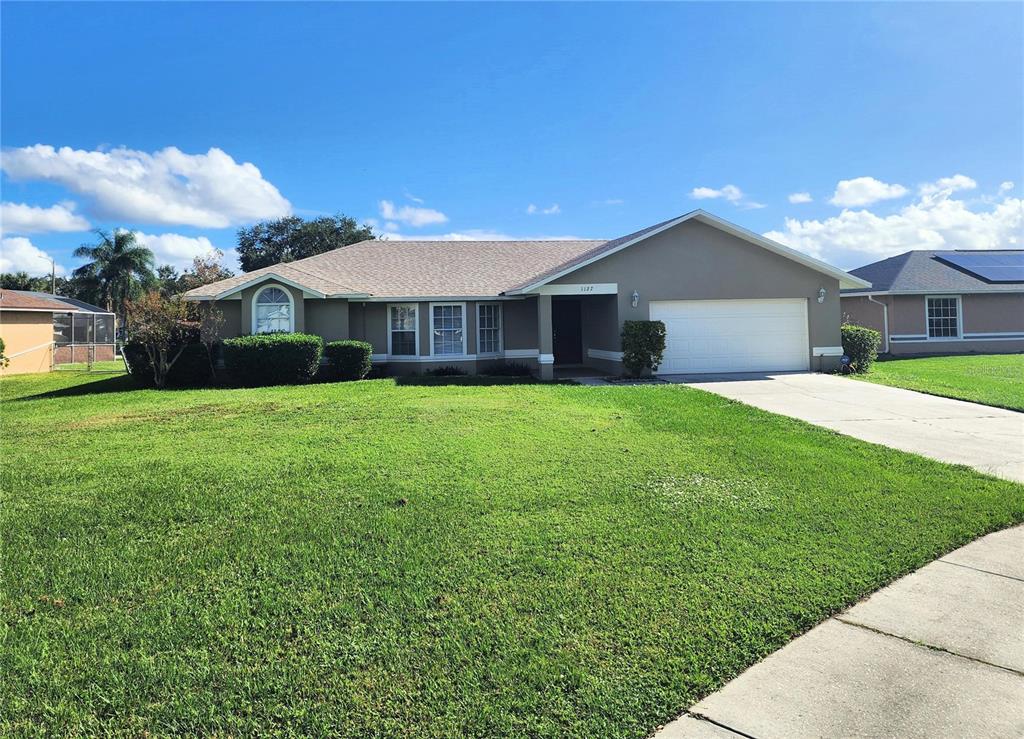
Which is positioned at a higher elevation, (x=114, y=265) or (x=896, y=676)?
(x=114, y=265)

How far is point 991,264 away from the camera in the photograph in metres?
26.2

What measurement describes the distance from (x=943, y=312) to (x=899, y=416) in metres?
18.5

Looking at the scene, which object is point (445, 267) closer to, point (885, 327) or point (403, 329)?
point (403, 329)

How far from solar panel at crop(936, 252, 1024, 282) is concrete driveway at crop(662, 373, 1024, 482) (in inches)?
618

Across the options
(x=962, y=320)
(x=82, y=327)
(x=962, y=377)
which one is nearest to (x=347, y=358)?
(x=962, y=377)

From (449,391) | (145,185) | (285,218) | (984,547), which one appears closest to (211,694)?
(984,547)

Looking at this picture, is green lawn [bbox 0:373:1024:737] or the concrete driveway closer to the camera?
green lawn [bbox 0:373:1024:737]

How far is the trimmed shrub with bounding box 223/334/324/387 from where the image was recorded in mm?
15570

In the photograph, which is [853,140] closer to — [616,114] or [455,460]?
[616,114]

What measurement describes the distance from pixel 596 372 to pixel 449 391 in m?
6.39

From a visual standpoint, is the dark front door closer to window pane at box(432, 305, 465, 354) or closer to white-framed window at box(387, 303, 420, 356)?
window pane at box(432, 305, 465, 354)

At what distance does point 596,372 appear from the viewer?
60.2 feet

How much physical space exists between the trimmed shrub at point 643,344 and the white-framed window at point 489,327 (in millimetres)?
4903

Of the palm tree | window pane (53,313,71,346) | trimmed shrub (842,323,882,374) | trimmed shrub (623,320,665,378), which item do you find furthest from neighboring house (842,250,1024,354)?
the palm tree
